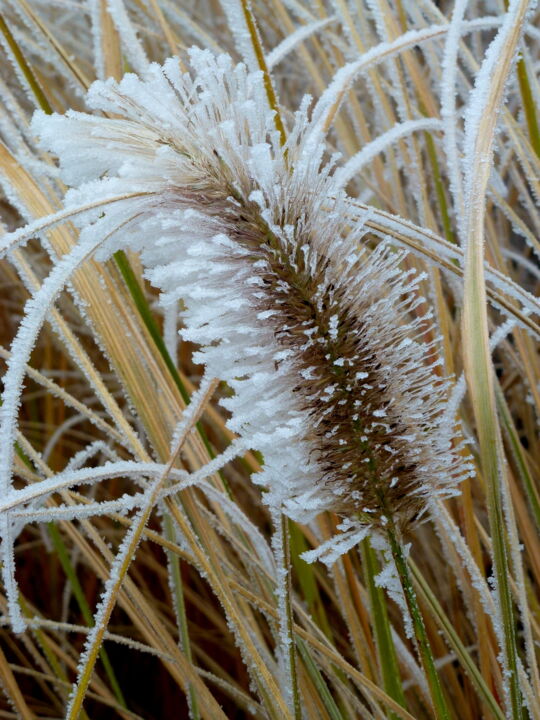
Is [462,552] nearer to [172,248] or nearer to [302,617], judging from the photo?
[302,617]

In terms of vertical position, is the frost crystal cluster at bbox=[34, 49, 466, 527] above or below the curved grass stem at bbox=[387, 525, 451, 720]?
above

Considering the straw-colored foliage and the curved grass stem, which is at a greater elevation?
the straw-colored foliage

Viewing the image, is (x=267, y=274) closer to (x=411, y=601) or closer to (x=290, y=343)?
(x=290, y=343)

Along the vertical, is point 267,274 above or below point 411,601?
above

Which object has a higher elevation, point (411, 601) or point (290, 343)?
point (290, 343)

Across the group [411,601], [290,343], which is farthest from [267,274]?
[411,601]

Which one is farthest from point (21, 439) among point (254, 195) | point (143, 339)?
point (254, 195)

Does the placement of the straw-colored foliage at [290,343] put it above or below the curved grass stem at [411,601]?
above

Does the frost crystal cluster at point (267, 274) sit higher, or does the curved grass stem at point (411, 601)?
the frost crystal cluster at point (267, 274)
